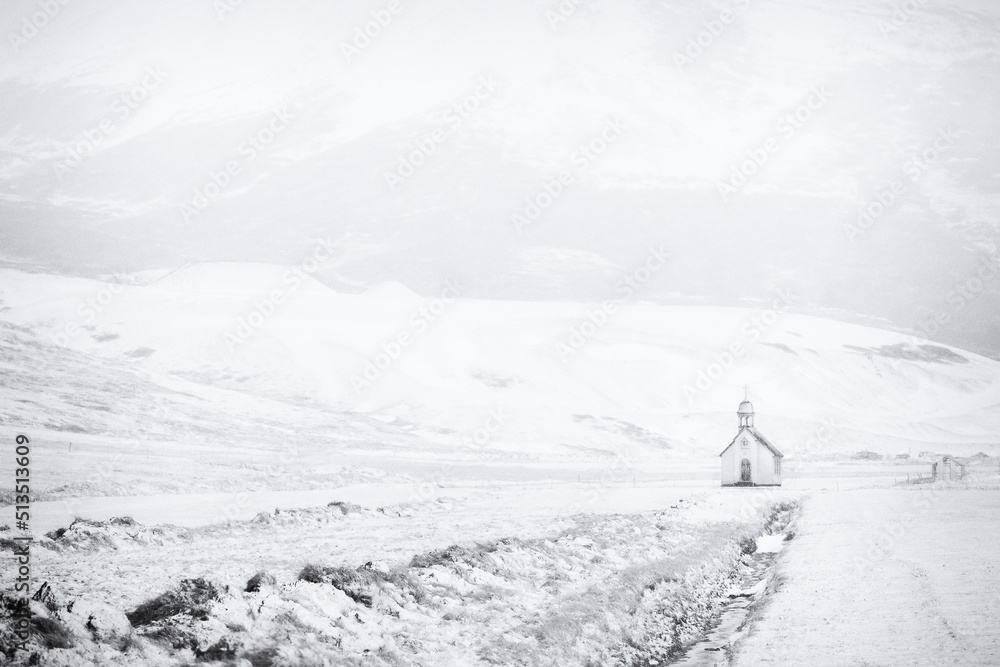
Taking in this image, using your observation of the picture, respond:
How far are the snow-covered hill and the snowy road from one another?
5839 centimetres

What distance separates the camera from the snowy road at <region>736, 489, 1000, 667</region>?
14336mm

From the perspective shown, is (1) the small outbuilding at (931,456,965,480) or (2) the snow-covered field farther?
(1) the small outbuilding at (931,456,965,480)

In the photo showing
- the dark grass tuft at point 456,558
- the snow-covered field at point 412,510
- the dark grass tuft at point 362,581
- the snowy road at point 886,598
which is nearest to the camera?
the snow-covered field at point 412,510

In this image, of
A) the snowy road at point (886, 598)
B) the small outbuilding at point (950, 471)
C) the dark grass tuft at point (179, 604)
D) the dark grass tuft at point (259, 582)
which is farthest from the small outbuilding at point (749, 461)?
the dark grass tuft at point (179, 604)

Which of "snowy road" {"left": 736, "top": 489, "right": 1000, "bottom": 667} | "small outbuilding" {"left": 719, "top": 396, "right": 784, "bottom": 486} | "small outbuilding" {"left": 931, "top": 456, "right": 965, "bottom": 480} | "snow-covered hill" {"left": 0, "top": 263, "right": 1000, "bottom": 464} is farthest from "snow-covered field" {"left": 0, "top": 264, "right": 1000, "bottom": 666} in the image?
"small outbuilding" {"left": 719, "top": 396, "right": 784, "bottom": 486}

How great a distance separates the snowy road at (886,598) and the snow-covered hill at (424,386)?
192 ft

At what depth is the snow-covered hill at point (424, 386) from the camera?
98.8m

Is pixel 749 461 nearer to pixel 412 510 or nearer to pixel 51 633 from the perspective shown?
pixel 412 510

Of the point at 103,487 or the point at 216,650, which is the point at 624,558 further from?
the point at 103,487

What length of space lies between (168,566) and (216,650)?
338 inches

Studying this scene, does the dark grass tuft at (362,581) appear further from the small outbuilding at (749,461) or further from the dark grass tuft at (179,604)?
the small outbuilding at (749,461)

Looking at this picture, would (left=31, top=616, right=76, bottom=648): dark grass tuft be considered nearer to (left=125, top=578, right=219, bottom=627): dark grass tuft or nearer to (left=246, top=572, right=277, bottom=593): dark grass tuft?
(left=125, top=578, right=219, bottom=627): dark grass tuft

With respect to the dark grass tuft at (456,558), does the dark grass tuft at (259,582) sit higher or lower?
higher

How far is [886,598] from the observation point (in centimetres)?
1862
